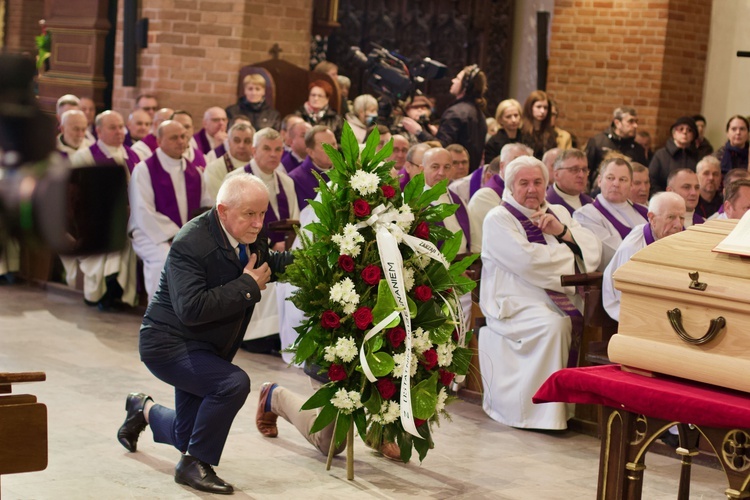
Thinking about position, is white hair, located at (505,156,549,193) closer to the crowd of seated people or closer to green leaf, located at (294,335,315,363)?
the crowd of seated people

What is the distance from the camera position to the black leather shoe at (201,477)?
465 centimetres

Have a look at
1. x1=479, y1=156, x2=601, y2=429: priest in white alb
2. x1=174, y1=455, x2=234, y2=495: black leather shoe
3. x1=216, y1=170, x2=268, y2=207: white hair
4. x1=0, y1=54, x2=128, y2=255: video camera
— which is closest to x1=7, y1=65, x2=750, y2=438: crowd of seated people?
x1=479, y1=156, x2=601, y2=429: priest in white alb

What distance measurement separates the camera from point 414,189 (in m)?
4.94

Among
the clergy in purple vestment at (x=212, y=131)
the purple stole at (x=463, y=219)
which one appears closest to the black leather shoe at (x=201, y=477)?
the purple stole at (x=463, y=219)

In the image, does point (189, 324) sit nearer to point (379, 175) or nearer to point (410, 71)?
point (379, 175)

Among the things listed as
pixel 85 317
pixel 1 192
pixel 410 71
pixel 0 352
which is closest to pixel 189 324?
pixel 0 352

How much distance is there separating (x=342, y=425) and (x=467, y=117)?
7.04 metres

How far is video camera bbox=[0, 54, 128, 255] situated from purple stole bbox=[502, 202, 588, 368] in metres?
6.22

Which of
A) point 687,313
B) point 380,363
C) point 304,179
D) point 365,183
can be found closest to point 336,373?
point 380,363

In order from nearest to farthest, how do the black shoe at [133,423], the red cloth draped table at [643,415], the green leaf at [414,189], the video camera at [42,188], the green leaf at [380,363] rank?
the video camera at [42,188]
the red cloth draped table at [643,415]
the green leaf at [380,363]
the green leaf at [414,189]
the black shoe at [133,423]

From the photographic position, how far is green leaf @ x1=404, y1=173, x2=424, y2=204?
16.1ft

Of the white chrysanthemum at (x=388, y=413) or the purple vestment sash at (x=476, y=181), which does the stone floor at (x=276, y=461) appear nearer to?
the white chrysanthemum at (x=388, y=413)

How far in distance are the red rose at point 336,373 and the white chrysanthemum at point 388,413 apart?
235 mm

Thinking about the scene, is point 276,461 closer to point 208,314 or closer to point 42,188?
point 208,314
